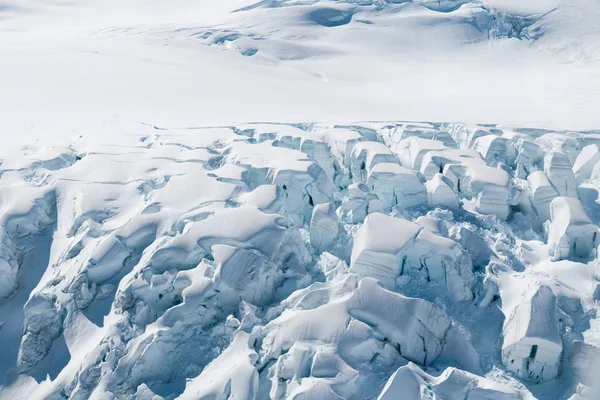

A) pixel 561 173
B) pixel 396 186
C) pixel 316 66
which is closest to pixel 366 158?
pixel 396 186

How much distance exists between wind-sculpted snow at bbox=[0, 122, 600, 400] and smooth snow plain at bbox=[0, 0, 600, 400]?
0.02 metres

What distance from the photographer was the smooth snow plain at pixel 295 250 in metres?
3.93

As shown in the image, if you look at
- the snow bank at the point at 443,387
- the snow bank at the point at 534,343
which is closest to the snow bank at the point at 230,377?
the snow bank at the point at 443,387

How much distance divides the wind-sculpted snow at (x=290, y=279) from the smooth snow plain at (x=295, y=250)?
0.02 metres

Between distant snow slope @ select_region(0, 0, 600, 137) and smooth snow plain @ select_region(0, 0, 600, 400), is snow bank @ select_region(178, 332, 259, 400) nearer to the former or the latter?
smooth snow plain @ select_region(0, 0, 600, 400)

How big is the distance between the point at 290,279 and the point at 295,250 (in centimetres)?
39

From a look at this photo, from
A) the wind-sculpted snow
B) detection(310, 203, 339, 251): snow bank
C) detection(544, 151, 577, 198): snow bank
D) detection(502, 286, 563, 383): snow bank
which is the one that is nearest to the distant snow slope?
detection(544, 151, 577, 198): snow bank

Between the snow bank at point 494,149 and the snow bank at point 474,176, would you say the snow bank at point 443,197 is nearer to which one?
the snow bank at point 474,176

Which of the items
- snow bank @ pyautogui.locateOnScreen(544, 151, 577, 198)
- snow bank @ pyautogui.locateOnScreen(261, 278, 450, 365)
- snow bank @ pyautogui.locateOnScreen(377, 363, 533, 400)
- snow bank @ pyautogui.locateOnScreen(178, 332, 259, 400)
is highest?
snow bank @ pyautogui.locateOnScreen(544, 151, 577, 198)

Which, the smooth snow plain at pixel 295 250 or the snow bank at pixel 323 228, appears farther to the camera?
the snow bank at pixel 323 228

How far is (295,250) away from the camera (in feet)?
16.5

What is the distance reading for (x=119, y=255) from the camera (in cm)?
493

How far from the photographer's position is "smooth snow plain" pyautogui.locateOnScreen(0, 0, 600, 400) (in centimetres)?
393

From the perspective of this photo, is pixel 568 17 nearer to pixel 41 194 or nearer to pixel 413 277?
pixel 413 277
